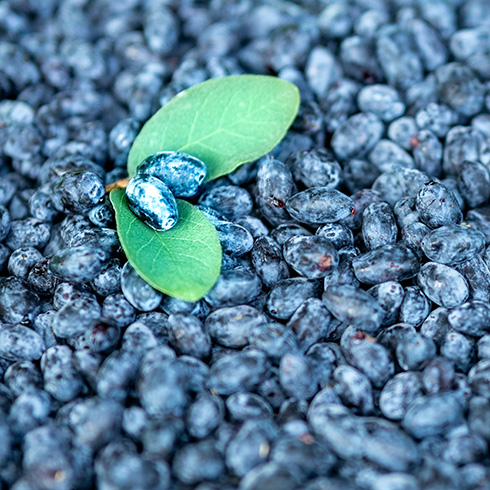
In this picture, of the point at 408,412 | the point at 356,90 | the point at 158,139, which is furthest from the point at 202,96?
the point at 408,412

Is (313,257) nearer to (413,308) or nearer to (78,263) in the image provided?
(413,308)

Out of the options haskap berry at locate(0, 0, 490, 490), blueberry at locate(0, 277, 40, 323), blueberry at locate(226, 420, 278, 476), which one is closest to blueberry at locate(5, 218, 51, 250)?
haskap berry at locate(0, 0, 490, 490)

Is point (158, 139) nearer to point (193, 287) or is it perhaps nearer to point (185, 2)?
point (193, 287)

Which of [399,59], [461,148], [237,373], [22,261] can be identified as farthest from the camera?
[399,59]

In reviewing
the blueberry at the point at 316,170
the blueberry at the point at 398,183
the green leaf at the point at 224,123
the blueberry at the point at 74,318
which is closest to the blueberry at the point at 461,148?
the blueberry at the point at 398,183

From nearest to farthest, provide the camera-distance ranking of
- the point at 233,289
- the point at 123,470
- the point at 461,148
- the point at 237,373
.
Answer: the point at 123,470 → the point at 237,373 → the point at 233,289 → the point at 461,148

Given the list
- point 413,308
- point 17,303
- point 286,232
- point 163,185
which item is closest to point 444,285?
point 413,308
